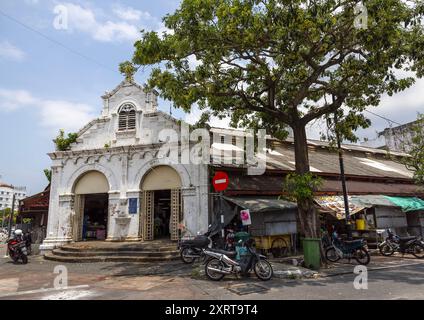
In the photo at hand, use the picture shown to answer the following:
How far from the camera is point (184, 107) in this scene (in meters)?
10.6

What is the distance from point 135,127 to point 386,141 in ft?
92.5

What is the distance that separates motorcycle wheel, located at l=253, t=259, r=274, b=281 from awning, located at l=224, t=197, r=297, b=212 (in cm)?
345

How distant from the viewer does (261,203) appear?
41.9 feet

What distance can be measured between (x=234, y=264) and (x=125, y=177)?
321 inches

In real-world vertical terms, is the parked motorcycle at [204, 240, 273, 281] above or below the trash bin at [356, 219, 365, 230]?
below

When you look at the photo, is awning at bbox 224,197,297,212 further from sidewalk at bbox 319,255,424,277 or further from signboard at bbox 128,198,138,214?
signboard at bbox 128,198,138,214

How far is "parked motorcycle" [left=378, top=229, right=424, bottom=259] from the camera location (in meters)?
13.2

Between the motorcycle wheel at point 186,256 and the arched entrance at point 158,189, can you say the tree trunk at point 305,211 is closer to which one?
the motorcycle wheel at point 186,256

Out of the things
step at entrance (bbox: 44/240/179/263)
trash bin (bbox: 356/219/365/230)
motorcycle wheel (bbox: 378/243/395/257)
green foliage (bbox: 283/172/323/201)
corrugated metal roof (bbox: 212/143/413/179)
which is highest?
corrugated metal roof (bbox: 212/143/413/179)

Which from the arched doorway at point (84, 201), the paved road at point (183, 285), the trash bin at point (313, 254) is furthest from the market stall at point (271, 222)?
the arched doorway at point (84, 201)

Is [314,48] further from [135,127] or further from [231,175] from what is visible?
[135,127]

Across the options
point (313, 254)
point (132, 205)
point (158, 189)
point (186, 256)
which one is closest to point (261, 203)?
point (313, 254)

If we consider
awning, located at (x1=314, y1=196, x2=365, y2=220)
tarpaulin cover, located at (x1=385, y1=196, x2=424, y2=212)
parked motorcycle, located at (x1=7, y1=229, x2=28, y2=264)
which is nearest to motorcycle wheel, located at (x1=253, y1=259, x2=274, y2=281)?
awning, located at (x1=314, y1=196, x2=365, y2=220)
